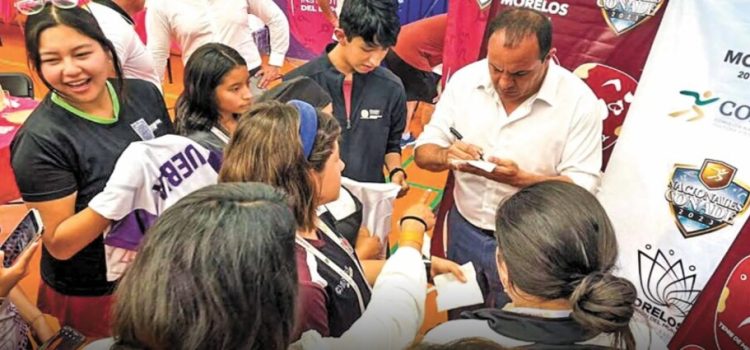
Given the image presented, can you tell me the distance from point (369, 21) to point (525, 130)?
88 centimetres

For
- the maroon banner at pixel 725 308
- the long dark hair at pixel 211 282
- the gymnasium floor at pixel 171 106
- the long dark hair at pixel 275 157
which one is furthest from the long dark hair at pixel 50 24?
the maroon banner at pixel 725 308

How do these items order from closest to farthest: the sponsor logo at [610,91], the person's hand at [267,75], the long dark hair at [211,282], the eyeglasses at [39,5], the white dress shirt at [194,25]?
the long dark hair at [211,282] < the eyeglasses at [39,5] < the sponsor logo at [610,91] < the white dress shirt at [194,25] < the person's hand at [267,75]

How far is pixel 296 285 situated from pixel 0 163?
300 cm

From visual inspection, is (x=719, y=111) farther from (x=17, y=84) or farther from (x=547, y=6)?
(x=17, y=84)

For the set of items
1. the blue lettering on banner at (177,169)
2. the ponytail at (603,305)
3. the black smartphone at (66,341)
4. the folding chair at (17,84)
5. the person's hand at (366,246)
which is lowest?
the black smartphone at (66,341)

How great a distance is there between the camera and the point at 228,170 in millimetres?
1628

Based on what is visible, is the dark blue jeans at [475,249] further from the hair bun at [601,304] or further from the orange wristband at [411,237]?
the hair bun at [601,304]

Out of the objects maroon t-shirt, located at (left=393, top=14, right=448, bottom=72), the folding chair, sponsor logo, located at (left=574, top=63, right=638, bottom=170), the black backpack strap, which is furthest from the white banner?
the folding chair

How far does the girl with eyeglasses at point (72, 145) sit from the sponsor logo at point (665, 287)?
7.55ft

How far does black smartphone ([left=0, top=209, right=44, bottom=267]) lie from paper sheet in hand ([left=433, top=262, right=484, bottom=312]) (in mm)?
1309

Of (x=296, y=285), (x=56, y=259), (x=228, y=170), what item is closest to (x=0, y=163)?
(x=56, y=259)

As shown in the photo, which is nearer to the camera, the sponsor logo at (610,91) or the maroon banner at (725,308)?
the maroon banner at (725,308)

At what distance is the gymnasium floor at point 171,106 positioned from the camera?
3.32 metres

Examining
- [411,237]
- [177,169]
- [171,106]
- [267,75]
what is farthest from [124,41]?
[171,106]
